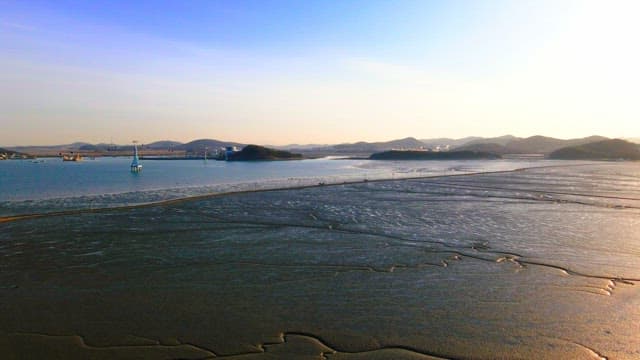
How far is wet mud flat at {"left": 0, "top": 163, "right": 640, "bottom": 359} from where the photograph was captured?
7.39 metres

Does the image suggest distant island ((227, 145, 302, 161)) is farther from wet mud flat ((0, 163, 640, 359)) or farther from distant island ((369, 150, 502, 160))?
wet mud flat ((0, 163, 640, 359))

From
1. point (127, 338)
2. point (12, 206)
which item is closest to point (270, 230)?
point (127, 338)

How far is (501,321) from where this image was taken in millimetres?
8367

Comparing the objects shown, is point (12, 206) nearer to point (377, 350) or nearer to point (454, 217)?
point (454, 217)

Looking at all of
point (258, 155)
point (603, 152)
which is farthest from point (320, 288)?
point (603, 152)

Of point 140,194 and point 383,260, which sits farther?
point 140,194

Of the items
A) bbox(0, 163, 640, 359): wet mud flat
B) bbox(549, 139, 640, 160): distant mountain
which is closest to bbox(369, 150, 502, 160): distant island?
bbox(549, 139, 640, 160): distant mountain

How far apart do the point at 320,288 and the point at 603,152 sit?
13729cm

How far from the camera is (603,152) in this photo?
12681 centimetres

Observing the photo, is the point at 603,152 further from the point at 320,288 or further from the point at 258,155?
the point at 320,288

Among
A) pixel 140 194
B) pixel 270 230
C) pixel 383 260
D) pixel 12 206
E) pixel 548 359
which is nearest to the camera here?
pixel 548 359

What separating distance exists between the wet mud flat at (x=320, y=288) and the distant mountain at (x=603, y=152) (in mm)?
118210

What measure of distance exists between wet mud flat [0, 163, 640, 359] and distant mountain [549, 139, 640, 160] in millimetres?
118210

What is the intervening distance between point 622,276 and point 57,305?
12021 mm
